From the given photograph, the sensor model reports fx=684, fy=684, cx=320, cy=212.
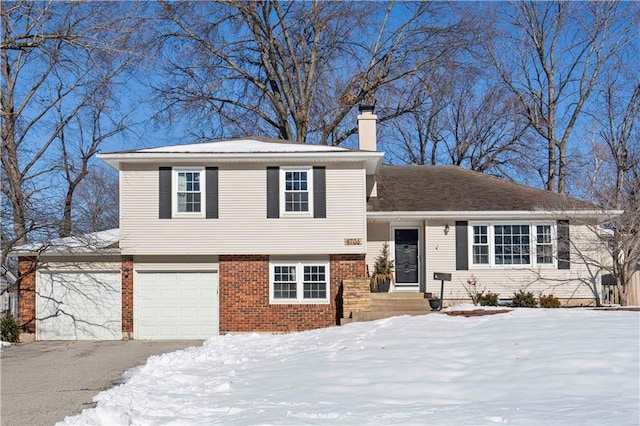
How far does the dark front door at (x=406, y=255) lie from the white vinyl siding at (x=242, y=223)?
90.1 inches

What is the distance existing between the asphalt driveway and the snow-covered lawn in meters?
0.66

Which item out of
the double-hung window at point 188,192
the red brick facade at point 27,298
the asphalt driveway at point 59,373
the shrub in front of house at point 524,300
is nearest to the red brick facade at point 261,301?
the asphalt driveway at point 59,373

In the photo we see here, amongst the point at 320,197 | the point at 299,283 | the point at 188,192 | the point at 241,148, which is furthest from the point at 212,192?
the point at 299,283

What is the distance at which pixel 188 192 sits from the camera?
1853 cm

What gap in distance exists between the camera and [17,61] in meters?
30.0

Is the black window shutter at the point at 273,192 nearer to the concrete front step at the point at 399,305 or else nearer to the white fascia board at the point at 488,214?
the white fascia board at the point at 488,214

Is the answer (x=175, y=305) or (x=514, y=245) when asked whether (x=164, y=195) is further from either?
(x=514, y=245)

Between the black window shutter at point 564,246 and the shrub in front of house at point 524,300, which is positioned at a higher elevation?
the black window shutter at point 564,246

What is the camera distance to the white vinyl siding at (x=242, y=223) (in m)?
18.3

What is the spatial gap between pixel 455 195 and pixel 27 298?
1252 cm

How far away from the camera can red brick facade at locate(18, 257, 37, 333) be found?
1847 centimetres

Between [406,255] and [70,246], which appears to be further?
[406,255]

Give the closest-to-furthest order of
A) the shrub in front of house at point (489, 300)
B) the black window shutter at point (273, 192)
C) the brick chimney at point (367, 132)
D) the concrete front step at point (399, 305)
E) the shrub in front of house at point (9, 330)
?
the concrete front step at point (399, 305) < the shrub in front of house at point (9, 330) < the black window shutter at point (273, 192) < the shrub in front of house at point (489, 300) < the brick chimney at point (367, 132)

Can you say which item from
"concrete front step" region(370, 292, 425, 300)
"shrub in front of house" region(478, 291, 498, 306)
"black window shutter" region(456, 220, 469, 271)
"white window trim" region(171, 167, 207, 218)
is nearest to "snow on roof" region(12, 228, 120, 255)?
"white window trim" region(171, 167, 207, 218)
